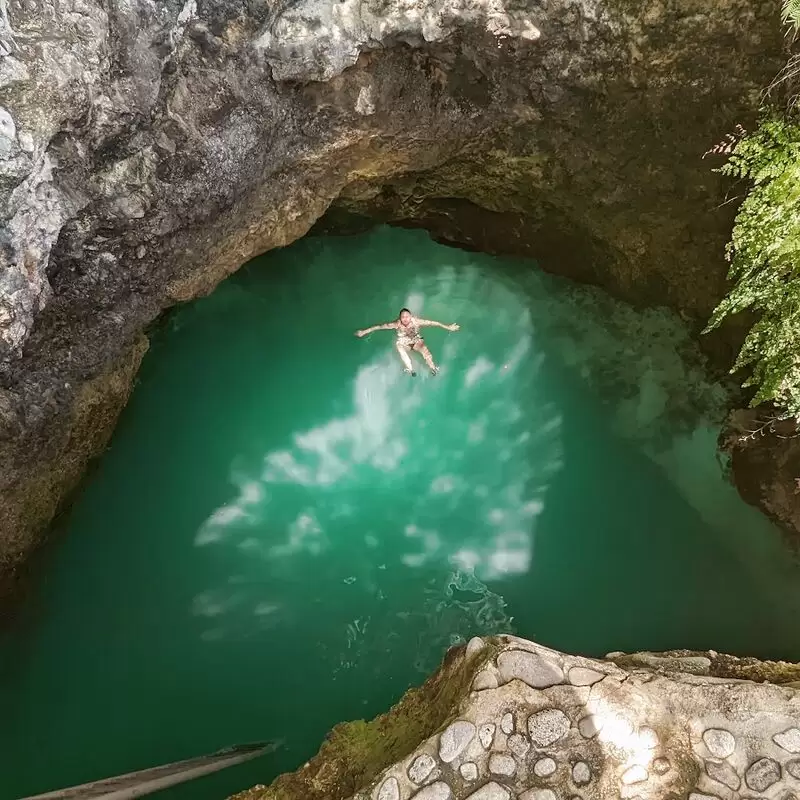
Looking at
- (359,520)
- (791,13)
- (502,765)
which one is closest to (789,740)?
(502,765)

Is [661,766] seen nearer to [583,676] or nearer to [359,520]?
[583,676]

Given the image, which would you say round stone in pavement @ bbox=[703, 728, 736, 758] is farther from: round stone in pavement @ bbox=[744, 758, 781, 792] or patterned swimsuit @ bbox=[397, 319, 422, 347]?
patterned swimsuit @ bbox=[397, 319, 422, 347]

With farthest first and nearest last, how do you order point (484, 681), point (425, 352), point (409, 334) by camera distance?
point (425, 352)
point (409, 334)
point (484, 681)

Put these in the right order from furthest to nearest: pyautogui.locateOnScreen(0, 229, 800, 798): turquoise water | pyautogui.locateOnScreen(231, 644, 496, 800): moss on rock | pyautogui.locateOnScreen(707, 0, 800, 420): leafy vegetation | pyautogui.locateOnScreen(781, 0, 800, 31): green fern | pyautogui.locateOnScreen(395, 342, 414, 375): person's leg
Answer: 1. pyautogui.locateOnScreen(395, 342, 414, 375): person's leg
2. pyautogui.locateOnScreen(0, 229, 800, 798): turquoise water
3. pyautogui.locateOnScreen(231, 644, 496, 800): moss on rock
4. pyautogui.locateOnScreen(707, 0, 800, 420): leafy vegetation
5. pyautogui.locateOnScreen(781, 0, 800, 31): green fern

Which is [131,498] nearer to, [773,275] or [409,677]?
[409,677]

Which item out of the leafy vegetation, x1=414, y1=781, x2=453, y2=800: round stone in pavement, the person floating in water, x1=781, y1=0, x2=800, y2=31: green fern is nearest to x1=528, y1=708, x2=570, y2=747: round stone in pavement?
x1=414, y1=781, x2=453, y2=800: round stone in pavement

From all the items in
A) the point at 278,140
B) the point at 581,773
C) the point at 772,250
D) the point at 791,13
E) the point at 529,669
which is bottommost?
the point at 581,773
